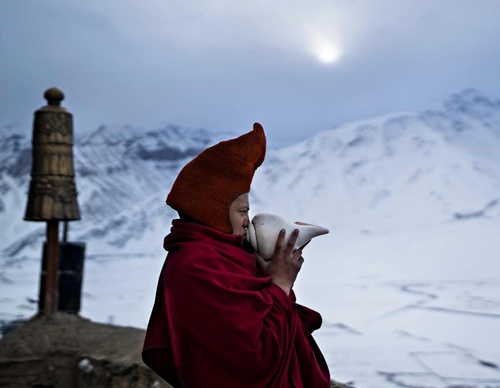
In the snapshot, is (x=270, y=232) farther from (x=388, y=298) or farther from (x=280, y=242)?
(x=388, y=298)

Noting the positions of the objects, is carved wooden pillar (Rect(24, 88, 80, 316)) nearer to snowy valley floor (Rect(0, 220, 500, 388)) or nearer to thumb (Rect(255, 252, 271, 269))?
snowy valley floor (Rect(0, 220, 500, 388))

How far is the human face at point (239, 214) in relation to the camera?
129 centimetres

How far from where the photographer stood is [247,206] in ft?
4.31

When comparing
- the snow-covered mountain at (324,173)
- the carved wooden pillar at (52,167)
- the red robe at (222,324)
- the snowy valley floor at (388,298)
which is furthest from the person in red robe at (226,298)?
the snow-covered mountain at (324,173)

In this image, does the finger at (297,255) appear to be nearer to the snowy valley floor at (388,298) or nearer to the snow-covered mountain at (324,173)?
the snowy valley floor at (388,298)

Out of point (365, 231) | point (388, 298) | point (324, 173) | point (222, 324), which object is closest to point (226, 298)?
point (222, 324)

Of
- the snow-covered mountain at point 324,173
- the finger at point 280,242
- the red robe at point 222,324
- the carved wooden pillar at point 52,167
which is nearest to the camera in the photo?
the red robe at point 222,324

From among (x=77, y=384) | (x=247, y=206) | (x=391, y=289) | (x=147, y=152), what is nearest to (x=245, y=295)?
(x=247, y=206)

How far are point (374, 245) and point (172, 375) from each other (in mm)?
4570

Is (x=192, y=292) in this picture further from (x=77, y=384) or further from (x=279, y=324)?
(x=77, y=384)

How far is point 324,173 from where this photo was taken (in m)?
6.92

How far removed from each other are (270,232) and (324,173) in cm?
569

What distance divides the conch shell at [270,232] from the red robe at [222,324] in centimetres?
3

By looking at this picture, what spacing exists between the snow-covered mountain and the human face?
4.68m
